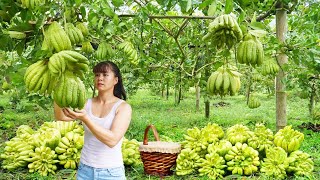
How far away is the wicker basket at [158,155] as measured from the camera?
491cm

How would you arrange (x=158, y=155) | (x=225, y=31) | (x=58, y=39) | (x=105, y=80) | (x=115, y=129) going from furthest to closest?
(x=158, y=155), (x=105, y=80), (x=115, y=129), (x=225, y=31), (x=58, y=39)

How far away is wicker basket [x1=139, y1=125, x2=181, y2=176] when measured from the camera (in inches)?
193

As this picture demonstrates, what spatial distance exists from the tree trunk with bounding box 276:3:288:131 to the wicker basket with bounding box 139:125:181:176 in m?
1.22

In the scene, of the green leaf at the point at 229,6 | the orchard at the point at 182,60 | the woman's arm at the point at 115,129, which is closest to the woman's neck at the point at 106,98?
the woman's arm at the point at 115,129

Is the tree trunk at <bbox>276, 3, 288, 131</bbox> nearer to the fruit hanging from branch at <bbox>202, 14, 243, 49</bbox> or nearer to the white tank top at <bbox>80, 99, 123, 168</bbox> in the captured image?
the white tank top at <bbox>80, 99, 123, 168</bbox>

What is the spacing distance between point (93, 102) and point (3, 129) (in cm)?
760

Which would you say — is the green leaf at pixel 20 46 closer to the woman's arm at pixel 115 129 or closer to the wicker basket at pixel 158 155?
the woman's arm at pixel 115 129

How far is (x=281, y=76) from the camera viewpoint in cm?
418

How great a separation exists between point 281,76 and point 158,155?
5.39ft

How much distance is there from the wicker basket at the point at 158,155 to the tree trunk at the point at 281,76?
1218 mm

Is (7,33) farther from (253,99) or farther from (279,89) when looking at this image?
(253,99)

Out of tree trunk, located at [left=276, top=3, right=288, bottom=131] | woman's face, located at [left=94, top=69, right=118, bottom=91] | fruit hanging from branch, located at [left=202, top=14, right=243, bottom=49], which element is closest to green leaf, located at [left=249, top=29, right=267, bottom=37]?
fruit hanging from branch, located at [left=202, top=14, right=243, bottom=49]

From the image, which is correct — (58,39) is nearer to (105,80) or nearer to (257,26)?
(257,26)

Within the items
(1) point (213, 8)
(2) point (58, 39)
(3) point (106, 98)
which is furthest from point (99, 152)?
(2) point (58, 39)
